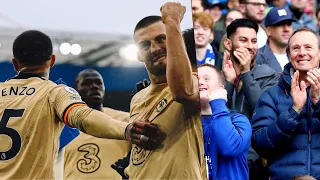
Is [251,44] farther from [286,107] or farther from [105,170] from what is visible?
[105,170]

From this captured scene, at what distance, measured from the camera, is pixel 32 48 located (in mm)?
2979

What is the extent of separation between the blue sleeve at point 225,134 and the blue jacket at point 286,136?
29 cm

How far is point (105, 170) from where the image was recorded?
3107mm

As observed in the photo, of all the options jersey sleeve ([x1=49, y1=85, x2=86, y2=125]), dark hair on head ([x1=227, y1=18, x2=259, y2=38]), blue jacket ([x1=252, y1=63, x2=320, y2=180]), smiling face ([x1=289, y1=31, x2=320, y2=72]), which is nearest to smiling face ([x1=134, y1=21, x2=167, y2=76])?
jersey sleeve ([x1=49, y1=85, x2=86, y2=125])

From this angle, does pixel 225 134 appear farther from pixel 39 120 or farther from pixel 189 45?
pixel 39 120

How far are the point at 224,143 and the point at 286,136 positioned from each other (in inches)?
19.1

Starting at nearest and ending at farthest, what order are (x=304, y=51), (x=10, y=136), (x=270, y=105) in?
(x=10, y=136), (x=270, y=105), (x=304, y=51)

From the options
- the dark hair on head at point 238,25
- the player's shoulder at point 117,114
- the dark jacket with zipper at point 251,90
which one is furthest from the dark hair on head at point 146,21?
the dark hair on head at point 238,25

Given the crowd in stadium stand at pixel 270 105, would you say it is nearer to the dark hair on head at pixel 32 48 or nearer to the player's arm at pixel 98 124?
the player's arm at pixel 98 124

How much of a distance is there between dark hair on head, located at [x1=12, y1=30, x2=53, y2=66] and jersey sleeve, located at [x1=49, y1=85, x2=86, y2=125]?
164 mm

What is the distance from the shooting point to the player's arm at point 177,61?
9.50ft

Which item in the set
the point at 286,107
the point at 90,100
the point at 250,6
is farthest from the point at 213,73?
the point at 250,6

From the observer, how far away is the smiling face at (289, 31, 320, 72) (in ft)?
14.7

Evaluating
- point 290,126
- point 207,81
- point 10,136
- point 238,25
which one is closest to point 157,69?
point 10,136
